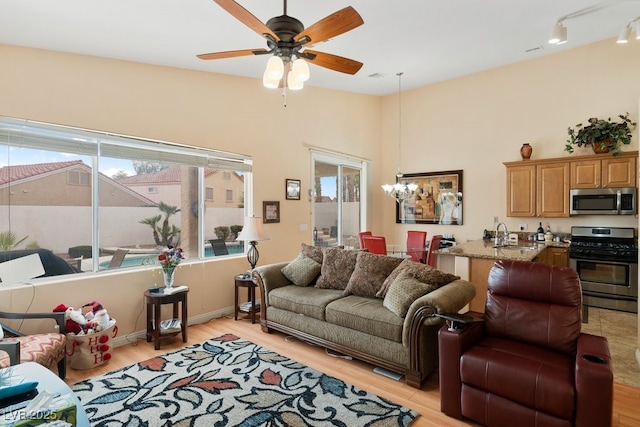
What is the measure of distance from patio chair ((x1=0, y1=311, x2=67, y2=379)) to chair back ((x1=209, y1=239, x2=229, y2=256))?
1.93 m

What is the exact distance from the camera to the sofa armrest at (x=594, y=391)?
179 centimetres

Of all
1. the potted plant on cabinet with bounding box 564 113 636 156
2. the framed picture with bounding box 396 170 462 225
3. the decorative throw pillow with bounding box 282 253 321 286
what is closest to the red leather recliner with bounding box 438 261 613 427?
the decorative throw pillow with bounding box 282 253 321 286

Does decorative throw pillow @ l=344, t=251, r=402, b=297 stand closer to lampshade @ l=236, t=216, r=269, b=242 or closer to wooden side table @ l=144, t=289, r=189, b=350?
lampshade @ l=236, t=216, r=269, b=242


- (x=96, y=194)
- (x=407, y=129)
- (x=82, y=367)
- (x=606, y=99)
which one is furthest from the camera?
(x=407, y=129)

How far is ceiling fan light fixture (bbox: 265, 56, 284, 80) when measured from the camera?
7.48 ft

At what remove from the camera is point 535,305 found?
2406mm

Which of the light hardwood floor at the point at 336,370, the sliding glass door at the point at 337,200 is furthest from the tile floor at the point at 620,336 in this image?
the sliding glass door at the point at 337,200

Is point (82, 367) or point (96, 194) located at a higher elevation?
point (96, 194)

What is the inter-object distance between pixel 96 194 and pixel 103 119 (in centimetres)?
79

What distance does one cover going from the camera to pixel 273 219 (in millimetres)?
5023

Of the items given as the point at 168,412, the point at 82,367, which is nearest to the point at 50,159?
the point at 82,367

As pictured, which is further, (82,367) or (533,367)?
(82,367)

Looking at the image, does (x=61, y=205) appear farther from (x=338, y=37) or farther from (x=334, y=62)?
(x=338, y=37)

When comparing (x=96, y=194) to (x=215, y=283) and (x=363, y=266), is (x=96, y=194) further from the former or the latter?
(x=363, y=266)
